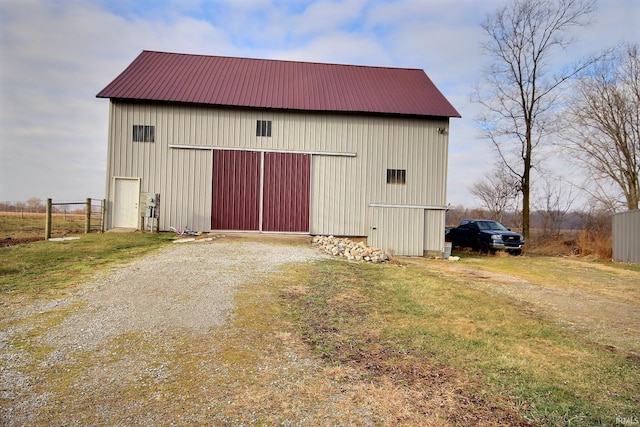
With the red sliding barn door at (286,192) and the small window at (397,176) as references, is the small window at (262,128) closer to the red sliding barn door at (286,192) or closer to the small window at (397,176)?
the red sliding barn door at (286,192)

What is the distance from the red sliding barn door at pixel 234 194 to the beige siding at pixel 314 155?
1.25 feet

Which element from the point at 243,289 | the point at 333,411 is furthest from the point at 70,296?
the point at 333,411

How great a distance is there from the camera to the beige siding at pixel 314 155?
629 inches

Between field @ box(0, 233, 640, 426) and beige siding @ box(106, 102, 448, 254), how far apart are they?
700 cm

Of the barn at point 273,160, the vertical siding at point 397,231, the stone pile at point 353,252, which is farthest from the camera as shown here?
the barn at point 273,160

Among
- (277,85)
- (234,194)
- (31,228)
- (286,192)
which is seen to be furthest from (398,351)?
(31,228)

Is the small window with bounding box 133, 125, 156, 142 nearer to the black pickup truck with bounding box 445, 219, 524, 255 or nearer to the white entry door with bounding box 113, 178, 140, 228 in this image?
the white entry door with bounding box 113, 178, 140, 228

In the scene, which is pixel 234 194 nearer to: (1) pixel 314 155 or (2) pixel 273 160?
(2) pixel 273 160

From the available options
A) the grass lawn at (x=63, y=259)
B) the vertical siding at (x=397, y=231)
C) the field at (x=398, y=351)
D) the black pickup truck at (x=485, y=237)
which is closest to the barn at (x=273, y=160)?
the vertical siding at (x=397, y=231)

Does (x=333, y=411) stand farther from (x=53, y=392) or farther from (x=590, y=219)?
(x=590, y=219)

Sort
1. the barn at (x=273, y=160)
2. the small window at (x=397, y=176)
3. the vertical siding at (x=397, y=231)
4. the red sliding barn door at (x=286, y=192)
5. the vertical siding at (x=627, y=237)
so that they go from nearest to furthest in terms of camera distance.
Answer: the vertical siding at (x=397, y=231)
the vertical siding at (x=627, y=237)
the barn at (x=273, y=160)
the red sliding barn door at (x=286, y=192)
the small window at (x=397, y=176)

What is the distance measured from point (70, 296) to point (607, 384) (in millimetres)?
7582

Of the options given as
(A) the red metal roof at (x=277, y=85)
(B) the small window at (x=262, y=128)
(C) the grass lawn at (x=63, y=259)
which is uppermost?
(A) the red metal roof at (x=277, y=85)

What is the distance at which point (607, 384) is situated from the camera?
4.25 metres
